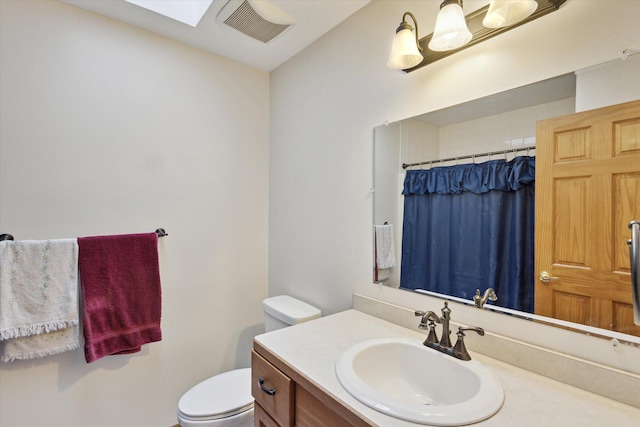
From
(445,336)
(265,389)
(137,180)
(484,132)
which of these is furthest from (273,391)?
(137,180)

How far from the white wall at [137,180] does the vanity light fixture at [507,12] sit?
1.56 meters

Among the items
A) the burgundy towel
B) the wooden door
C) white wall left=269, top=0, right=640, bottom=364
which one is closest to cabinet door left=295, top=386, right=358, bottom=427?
white wall left=269, top=0, right=640, bottom=364

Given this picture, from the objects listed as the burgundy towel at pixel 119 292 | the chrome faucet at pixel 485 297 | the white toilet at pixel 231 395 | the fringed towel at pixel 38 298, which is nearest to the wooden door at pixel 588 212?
the chrome faucet at pixel 485 297

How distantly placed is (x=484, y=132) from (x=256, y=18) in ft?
4.16

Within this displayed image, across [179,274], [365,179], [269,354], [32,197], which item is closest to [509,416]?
[269,354]

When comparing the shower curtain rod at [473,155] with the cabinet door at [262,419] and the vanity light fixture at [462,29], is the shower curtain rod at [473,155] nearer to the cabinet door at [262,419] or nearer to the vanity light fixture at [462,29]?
the vanity light fixture at [462,29]

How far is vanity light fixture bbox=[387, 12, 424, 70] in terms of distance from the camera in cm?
115

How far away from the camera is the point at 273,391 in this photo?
102 centimetres

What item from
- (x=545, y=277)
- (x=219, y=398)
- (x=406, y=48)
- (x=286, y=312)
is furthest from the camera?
(x=286, y=312)

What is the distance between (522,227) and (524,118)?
1.18ft

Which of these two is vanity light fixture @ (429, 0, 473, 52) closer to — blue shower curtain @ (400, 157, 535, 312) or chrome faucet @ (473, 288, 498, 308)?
blue shower curtain @ (400, 157, 535, 312)

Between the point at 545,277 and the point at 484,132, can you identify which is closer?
the point at 545,277

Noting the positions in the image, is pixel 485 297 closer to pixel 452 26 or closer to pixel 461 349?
pixel 461 349

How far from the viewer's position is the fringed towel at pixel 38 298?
1298mm
